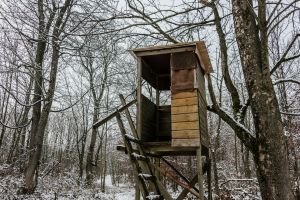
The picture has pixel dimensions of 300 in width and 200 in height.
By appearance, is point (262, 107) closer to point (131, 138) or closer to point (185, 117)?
point (185, 117)

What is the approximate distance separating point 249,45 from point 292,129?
592 inches

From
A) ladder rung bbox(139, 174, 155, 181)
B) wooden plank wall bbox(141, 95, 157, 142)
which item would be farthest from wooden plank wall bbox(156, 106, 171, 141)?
ladder rung bbox(139, 174, 155, 181)

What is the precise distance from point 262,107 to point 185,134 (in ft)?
9.77

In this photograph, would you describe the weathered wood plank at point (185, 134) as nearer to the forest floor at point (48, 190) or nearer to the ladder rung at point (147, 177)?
the ladder rung at point (147, 177)

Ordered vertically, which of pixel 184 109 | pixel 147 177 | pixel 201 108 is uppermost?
pixel 201 108

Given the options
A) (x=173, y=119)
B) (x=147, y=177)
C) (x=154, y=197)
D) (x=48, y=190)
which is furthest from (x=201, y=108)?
(x=48, y=190)

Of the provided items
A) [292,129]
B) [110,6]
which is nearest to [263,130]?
[110,6]

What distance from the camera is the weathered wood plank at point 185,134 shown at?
7.68 metres

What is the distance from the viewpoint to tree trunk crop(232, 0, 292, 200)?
4.73 meters

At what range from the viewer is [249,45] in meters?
5.41

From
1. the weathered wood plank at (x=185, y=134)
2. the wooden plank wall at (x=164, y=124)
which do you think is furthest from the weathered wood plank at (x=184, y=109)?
the wooden plank wall at (x=164, y=124)

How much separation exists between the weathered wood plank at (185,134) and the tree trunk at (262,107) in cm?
266

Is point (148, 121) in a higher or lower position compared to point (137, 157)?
higher

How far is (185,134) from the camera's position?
773 centimetres
